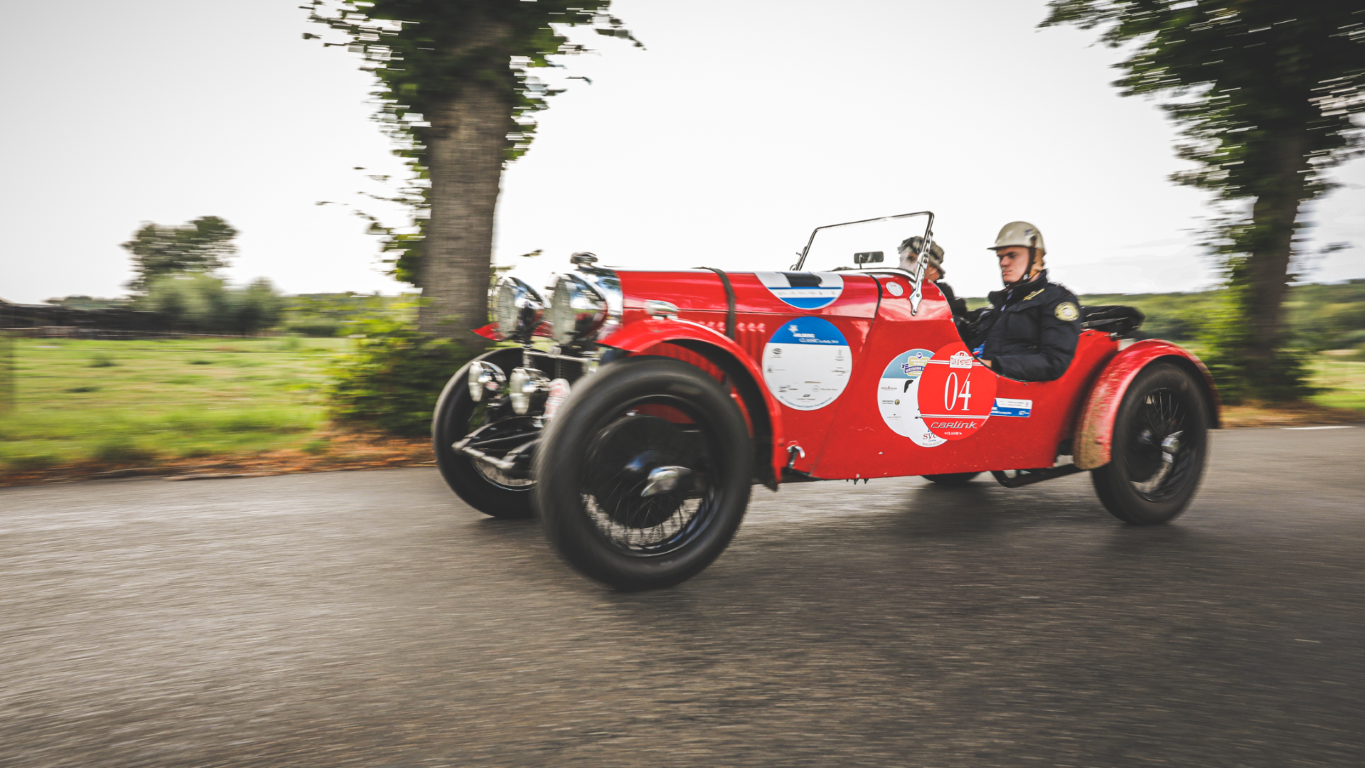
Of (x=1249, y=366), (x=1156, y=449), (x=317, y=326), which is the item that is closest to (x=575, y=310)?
(x=1156, y=449)

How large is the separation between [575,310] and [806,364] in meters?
1.03

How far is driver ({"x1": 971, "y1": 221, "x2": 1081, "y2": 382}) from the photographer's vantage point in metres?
4.08

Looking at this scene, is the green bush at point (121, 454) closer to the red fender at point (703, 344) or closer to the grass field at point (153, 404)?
the grass field at point (153, 404)

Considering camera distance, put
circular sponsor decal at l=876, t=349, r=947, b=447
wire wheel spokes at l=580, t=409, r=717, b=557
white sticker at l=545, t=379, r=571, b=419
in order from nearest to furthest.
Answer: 1. wire wheel spokes at l=580, t=409, r=717, b=557
2. white sticker at l=545, t=379, r=571, b=419
3. circular sponsor decal at l=876, t=349, r=947, b=447

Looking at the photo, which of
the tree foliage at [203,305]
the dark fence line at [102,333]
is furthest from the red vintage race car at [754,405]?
the tree foliage at [203,305]

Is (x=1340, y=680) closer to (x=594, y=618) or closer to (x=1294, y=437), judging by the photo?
(x=594, y=618)

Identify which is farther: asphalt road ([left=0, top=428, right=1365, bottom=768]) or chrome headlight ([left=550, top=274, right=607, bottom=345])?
chrome headlight ([left=550, top=274, right=607, bottom=345])

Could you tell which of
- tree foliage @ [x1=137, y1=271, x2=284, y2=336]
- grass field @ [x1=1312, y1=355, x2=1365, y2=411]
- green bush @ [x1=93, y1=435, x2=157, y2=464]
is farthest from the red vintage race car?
Result: tree foliage @ [x1=137, y1=271, x2=284, y2=336]

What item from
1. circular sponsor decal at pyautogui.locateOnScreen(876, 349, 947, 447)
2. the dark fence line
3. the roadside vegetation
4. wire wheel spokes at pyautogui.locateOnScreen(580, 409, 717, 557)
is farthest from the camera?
the dark fence line

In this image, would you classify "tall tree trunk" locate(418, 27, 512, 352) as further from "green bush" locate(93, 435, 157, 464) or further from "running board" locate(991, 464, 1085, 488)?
"running board" locate(991, 464, 1085, 488)

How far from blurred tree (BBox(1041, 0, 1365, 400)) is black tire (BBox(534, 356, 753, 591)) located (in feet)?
37.0

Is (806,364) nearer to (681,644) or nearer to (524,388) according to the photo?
(524,388)

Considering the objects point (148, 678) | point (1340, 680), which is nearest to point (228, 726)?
point (148, 678)

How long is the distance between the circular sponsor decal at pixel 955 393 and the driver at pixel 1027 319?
15 cm
